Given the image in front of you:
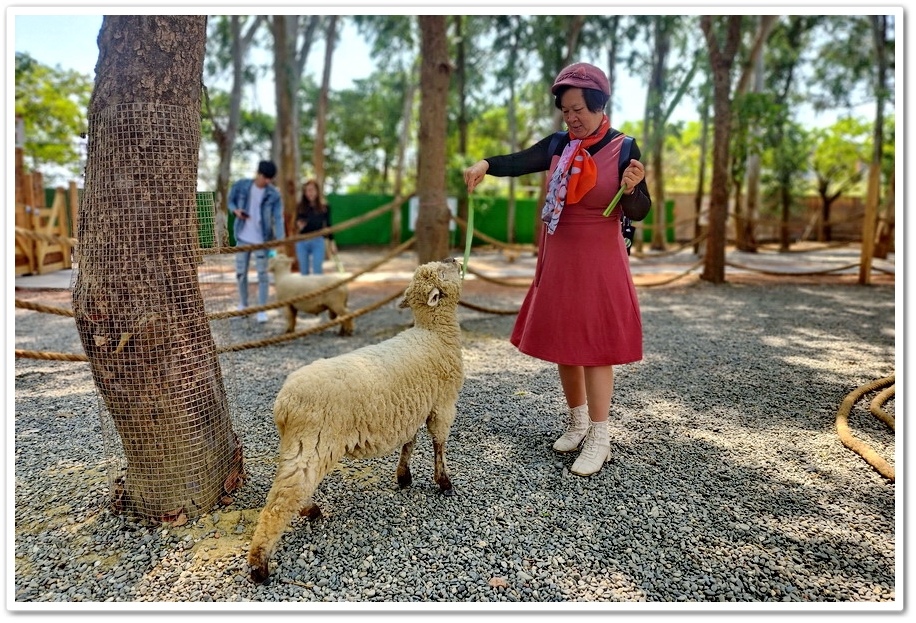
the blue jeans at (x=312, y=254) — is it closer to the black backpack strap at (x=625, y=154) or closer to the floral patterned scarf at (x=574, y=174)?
the floral patterned scarf at (x=574, y=174)

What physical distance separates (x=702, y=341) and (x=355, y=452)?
446 centimetres

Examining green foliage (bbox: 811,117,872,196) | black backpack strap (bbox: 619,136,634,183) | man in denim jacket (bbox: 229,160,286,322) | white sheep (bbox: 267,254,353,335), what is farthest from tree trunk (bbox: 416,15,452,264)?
green foliage (bbox: 811,117,872,196)

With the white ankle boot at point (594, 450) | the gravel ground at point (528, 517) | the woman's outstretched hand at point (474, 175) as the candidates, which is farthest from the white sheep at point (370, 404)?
the white ankle boot at point (594, 450)

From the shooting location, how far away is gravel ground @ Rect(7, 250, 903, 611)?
209 cm

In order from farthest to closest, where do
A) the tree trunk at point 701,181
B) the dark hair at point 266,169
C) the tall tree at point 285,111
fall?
the tree trunk at point 701,181 → the tall tree at point 285,111 → the dark hair at point 266,169

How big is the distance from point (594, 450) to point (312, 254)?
5.46 meters

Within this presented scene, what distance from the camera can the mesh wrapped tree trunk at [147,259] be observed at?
231 centimetres

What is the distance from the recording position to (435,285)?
8.73 ft

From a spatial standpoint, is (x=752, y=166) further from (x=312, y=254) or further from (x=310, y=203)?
(x=312, y=254)

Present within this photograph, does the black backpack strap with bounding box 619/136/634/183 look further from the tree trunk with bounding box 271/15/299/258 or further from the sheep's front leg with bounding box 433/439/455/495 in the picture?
the tree trunk with bounding box 271/15/299/258

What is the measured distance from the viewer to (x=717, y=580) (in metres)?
2.13

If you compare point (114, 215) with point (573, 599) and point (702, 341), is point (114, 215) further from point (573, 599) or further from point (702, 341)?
point (702, 341)

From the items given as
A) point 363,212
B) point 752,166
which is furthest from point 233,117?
point 752,166

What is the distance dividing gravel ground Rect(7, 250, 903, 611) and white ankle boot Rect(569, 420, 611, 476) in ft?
0.22
